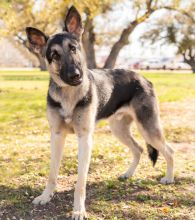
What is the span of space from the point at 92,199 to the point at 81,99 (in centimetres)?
155

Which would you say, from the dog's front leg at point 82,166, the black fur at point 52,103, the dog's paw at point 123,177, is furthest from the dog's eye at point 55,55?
the dog's paw at point 123,177

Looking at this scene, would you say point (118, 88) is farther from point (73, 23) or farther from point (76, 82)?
point (76, 82)

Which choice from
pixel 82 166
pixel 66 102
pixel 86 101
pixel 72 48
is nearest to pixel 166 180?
pixel 82 166

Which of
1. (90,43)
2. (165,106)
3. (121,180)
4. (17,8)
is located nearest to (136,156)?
(121,180)

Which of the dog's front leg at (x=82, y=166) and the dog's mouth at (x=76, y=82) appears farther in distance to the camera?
the dog's front leg at (x=82, y=166)

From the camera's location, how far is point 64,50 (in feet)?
16.5

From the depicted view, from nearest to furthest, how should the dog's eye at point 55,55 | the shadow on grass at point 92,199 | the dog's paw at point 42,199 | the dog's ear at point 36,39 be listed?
the dog's eye at point 55,55
the dog's ear at point 36,39
the shadow on grass at point 92,199
the dog's paw at point 42,199

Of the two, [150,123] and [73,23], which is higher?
[73,23]

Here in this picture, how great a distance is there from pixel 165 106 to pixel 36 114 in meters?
5.09

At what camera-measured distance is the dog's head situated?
4.97m

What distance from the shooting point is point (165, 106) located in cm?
1600

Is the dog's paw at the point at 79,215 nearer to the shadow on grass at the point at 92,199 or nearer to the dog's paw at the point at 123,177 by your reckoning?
the shadow on grass at the point at 92,199

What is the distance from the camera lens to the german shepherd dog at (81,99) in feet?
16.7

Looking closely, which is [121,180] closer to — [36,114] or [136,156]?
[136,156]
